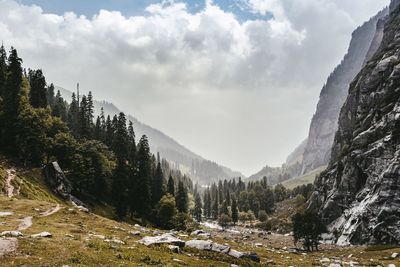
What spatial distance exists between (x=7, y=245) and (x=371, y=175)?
393 ft

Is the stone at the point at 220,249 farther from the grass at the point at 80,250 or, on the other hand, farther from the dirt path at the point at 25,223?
the dirt path at the point at 25,223

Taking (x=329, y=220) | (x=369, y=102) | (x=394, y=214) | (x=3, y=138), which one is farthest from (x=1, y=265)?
(x=369, y=102)

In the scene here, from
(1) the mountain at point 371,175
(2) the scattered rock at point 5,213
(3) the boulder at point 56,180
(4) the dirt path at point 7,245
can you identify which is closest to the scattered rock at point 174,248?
(4) the dirt path at point 7,245

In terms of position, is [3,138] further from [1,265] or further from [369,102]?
[369,102]

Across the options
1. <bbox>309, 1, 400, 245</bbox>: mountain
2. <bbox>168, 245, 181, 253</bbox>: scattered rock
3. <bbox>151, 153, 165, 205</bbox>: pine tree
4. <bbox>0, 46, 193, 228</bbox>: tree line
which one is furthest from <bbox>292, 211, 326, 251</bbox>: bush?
<bbox>168, 245, 181, 253</bbox>: scattered rock

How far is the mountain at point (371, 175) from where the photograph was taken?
358 feet

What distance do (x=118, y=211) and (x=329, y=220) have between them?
270 feet

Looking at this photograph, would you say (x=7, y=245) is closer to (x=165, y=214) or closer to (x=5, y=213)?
(x=5, y=213)

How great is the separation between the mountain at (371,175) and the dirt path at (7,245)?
98775 millimetres

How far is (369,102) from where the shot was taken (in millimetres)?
157500

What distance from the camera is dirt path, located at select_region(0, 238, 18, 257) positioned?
90.5 feet

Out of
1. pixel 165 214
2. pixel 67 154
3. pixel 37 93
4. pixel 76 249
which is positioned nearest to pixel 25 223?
pixel 76 249

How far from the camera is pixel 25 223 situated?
43.8 m

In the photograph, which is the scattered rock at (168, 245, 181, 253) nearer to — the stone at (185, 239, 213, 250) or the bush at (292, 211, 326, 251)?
the stone at (185, 239, 213, 250)
